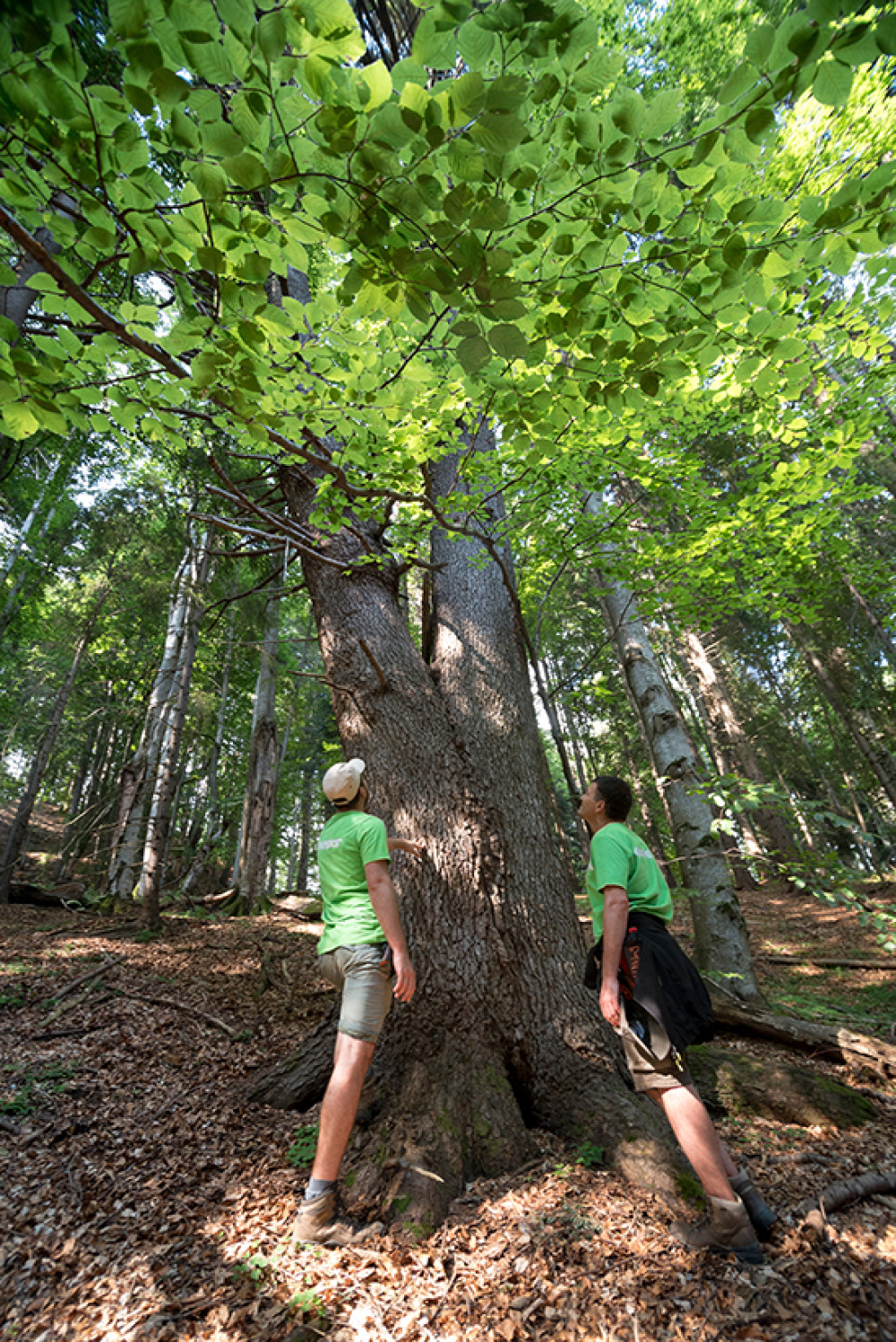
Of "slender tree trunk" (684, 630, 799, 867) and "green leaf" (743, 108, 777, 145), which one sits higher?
"slender tree trunk" (684, 630, 799, 867)

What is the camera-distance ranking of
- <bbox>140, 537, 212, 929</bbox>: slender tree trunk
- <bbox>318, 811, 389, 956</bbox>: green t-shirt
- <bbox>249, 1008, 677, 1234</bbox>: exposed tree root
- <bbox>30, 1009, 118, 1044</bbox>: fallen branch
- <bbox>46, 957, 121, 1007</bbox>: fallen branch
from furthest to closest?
1. <bbox>140, 537, 212, 929</bbox>: slender tree trunk
2. <bbox>46, 957, 121, 1007</bbox>: fallen branch
3. <bbox>30, 1009, 118, 1044</bbox>: fallen branch
4. <bbox>318, 811, 389, 956</bbox>: green t-shirt
5. <bbox>249, 1008, 677, 1234</bbox>: exposed tree root

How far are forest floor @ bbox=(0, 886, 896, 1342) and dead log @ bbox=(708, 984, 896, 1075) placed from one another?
0.11m

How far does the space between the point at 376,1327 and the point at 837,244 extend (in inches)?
152

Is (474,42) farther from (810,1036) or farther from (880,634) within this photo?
(880,634)

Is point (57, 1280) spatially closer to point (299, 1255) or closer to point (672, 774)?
point (299, 1255)

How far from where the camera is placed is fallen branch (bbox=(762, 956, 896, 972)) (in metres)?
7.14

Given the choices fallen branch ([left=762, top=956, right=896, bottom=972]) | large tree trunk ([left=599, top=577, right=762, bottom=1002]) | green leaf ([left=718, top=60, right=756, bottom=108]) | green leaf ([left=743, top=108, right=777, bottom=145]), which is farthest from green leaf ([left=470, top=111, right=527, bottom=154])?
fallen branch ([left=762, top=956, right=896, bottom=972])

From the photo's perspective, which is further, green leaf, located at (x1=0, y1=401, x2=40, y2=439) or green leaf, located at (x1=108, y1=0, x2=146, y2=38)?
green leaf, located at (x1=0, y1=401, x2=40, y2=439)

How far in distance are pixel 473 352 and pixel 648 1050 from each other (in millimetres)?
2757

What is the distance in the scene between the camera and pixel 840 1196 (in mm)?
2117

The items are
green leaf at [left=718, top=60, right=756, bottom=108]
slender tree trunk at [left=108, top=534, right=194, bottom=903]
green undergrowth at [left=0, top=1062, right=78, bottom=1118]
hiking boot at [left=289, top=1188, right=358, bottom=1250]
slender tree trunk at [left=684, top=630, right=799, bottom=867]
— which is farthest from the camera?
slender tree trunk at [left=684, top=630, right=799, bottom=867]

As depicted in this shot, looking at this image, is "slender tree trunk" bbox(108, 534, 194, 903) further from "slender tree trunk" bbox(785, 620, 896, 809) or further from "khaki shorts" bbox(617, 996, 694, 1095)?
"slender tree trunk" bbox(785, 620, 896, 809)

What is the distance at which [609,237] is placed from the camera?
1.87 meters

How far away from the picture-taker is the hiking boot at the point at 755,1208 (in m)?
2.00
